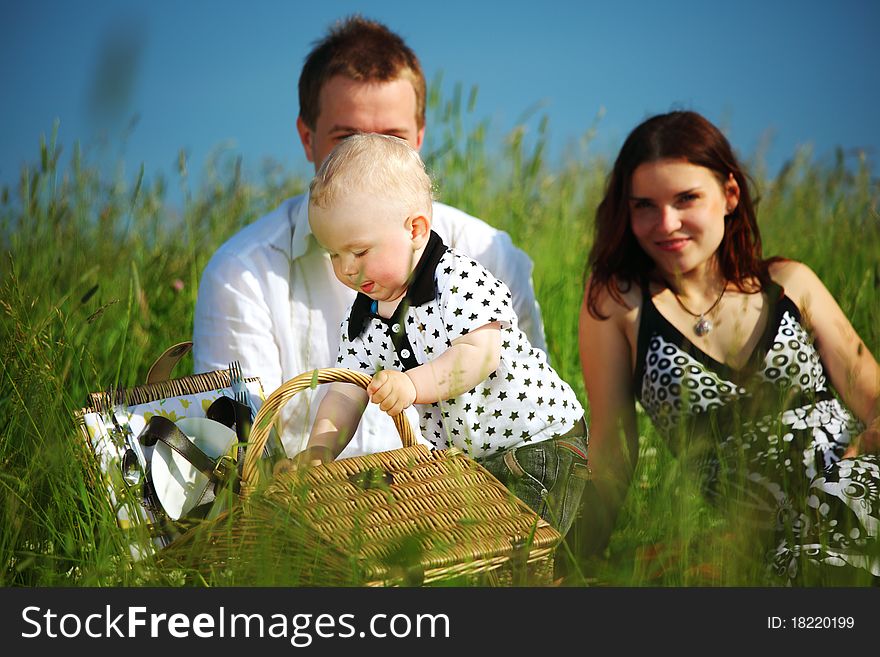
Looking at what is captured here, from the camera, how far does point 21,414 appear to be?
86.6 inches

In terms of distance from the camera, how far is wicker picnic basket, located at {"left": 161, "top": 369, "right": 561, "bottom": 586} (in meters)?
1.62

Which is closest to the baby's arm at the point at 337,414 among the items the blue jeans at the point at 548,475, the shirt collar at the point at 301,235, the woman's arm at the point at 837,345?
the blue jeans at the point at 548,475

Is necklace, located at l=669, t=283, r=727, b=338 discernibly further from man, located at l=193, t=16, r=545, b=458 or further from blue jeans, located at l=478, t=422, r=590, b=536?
blue jeans, located at l=478, t=422, r=590, b=536

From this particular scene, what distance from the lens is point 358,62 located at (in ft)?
9.25

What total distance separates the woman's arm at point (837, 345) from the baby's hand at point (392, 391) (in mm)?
1251

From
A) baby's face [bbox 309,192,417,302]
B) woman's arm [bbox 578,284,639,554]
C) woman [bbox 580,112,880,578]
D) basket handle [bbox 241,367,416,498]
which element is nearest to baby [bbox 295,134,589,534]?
baby's face [bbox 309,192,417,302]

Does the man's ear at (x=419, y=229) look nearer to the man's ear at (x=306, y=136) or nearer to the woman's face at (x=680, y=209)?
the woman's face at (x=680, y=209)

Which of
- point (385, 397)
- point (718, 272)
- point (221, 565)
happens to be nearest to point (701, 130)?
point (718, 272)

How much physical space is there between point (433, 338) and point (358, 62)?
3.56 ft

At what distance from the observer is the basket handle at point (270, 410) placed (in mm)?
1760

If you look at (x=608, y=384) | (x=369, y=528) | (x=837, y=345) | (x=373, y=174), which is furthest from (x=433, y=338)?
(x=837, y=345)

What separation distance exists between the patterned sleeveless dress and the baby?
32 centimetres

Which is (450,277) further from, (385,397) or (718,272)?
(718,272)

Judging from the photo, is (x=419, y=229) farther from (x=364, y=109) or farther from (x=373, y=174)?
(x=364, y=109)
